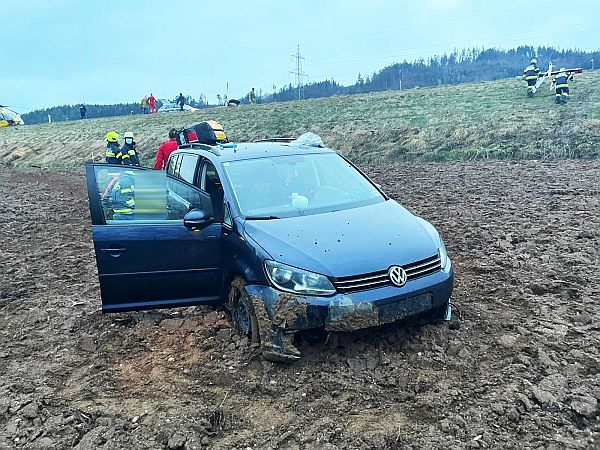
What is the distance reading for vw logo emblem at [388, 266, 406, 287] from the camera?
386cm

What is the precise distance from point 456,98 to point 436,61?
75.4m

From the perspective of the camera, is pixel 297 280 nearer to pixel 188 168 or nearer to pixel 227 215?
pixel 227 215

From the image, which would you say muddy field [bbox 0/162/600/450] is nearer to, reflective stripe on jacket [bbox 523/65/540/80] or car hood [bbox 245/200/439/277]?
car hood [bbox 245/200/439/277]

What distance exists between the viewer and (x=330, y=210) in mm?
4707

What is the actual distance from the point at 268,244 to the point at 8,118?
56.4 m

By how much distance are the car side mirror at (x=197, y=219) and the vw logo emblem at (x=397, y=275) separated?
5.51ft

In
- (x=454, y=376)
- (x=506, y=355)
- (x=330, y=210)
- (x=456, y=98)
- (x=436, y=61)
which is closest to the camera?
(x=454, y=376)

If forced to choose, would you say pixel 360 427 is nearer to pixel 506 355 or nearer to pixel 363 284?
pixel 363 284

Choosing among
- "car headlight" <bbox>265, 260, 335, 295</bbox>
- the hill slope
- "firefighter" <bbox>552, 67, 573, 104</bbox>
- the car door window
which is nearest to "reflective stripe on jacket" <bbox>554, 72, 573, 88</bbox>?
"firefighter" <bbox>552, 67, 573, 104</bbox>

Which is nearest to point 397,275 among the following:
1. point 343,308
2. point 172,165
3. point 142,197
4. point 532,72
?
point 343,308

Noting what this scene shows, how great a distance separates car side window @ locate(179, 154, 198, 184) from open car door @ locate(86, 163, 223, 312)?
0.89 m

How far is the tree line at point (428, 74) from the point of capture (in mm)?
75312

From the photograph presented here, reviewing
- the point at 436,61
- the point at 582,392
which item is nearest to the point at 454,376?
the point at 582,392

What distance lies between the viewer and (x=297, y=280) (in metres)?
3.86
